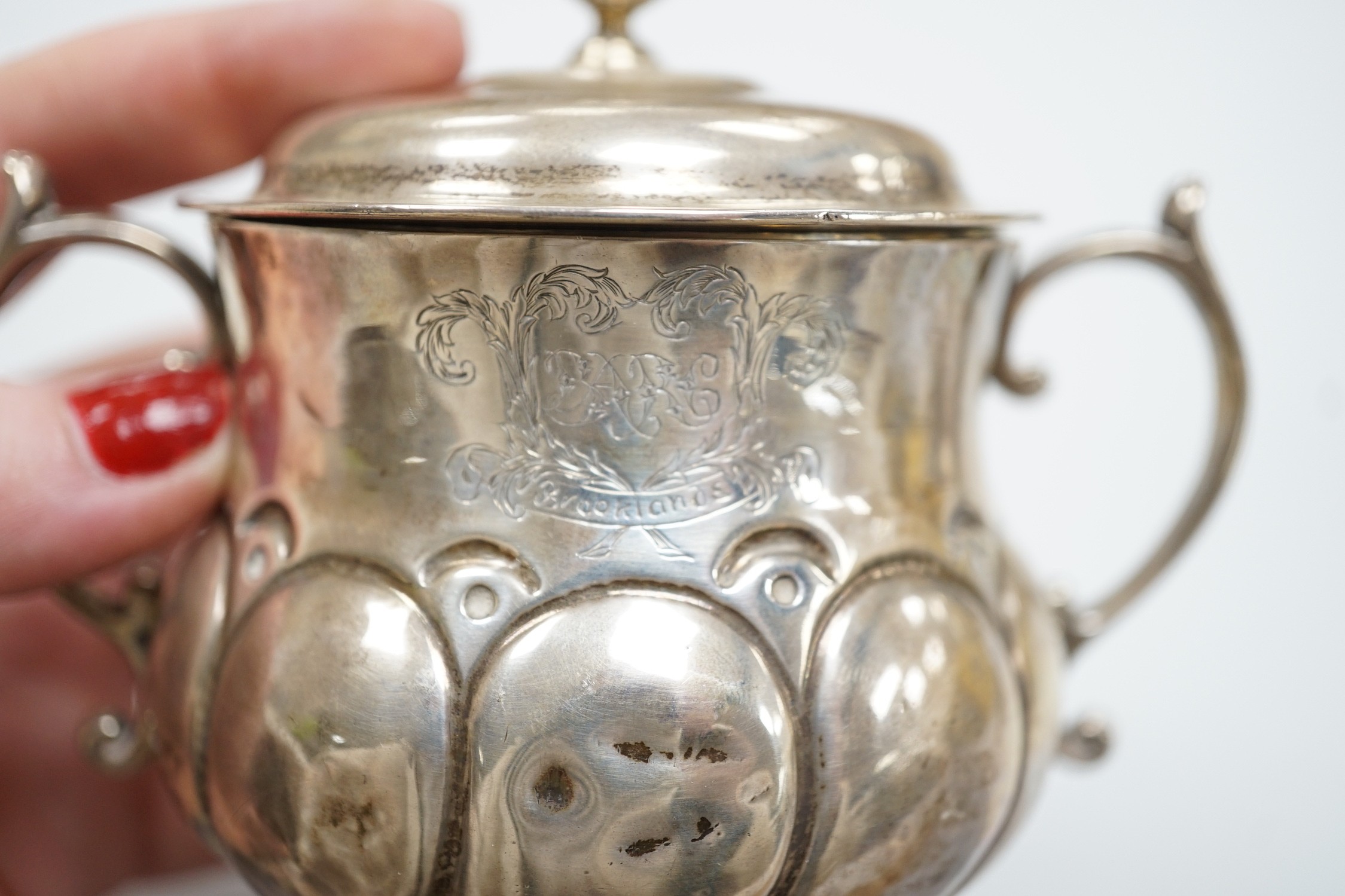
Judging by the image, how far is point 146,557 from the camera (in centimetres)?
101

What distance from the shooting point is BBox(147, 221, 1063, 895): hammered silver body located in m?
0.58

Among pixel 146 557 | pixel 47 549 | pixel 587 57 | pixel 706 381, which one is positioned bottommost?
pixel 146 557

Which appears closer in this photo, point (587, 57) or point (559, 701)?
point (559, 701)

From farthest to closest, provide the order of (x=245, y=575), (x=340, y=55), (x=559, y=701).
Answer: (x=340, y=55) → (x=245, y=575) → (x=559, y=701)

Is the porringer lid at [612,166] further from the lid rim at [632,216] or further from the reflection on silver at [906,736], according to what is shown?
the reflection on silver at [906,736]

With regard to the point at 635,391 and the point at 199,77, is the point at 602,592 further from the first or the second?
the point at 199,77

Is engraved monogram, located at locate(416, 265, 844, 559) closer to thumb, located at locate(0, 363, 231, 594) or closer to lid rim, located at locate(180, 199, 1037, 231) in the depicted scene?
lid rim, located at locate(180, 199, 1037, 231)

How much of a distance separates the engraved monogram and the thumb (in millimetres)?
221

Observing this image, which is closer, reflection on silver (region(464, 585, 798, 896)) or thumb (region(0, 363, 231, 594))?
reflection on silver (region(464, 585, 798, 896))

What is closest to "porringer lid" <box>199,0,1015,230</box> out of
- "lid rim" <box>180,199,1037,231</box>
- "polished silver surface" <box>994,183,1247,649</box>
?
"lid rim" <box>180,199,1037,231</box>

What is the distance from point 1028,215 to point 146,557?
73cm

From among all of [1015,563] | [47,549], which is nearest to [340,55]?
[47,549]

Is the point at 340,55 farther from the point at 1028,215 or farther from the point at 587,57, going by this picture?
the point at 1028,215

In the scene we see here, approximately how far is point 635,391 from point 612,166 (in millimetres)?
109
